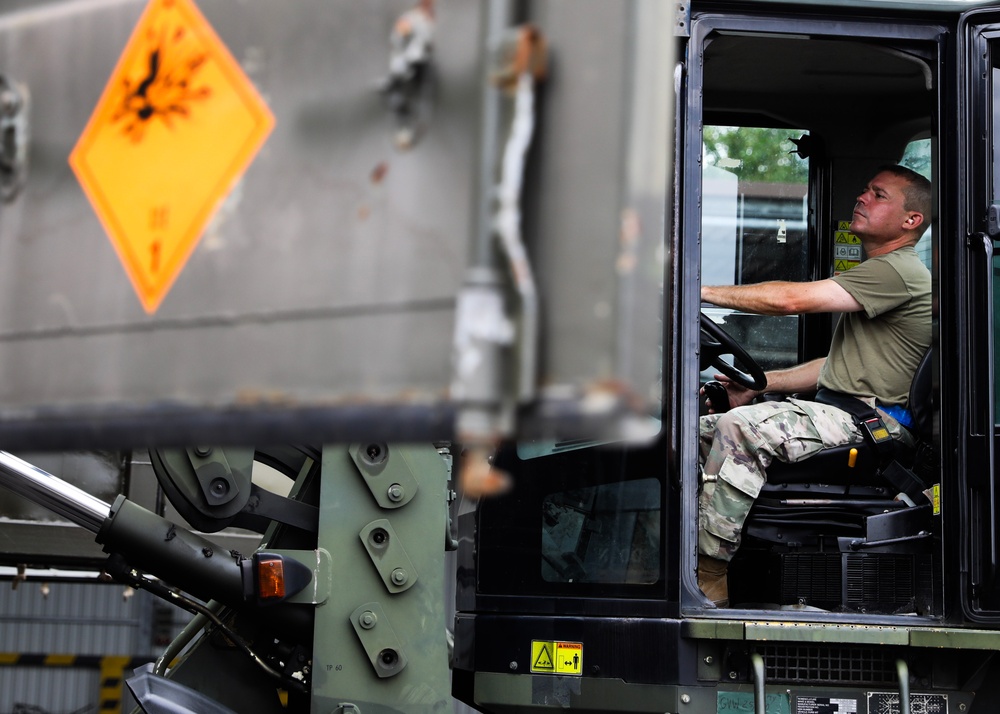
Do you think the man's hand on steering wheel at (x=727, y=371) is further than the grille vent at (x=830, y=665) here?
Yes

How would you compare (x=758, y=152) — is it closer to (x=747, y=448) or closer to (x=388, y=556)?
(x=747, y=448)

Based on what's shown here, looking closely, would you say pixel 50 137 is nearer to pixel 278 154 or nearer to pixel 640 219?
pixel 278 154

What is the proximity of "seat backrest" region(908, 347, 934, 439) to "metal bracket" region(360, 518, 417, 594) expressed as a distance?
157cm

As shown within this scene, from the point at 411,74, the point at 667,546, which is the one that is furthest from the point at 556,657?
the point at 411,74

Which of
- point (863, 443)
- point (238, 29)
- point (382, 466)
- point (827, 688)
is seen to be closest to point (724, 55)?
point (863, 443)

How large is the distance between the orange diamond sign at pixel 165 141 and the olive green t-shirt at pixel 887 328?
2815mm

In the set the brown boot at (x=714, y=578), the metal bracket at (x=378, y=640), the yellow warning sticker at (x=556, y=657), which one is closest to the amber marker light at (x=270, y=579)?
the metal bracket at (x=378, y=640)

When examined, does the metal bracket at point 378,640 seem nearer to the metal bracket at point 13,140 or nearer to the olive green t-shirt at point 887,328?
the olive green t-shirt at point 887,328

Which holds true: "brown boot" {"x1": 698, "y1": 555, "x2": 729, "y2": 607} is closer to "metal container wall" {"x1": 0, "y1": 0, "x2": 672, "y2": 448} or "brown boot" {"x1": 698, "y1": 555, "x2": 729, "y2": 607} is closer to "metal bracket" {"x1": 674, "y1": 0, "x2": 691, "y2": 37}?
"metal bracket" {"x1": 674, "y1": 0, "x2": 691, "y2": 37}

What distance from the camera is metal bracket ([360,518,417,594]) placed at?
11.7 feet

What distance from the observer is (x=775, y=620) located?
3.14 meters

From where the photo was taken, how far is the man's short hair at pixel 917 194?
3.96 meters

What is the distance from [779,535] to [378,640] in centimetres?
121

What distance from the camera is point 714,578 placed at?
3.45 m
